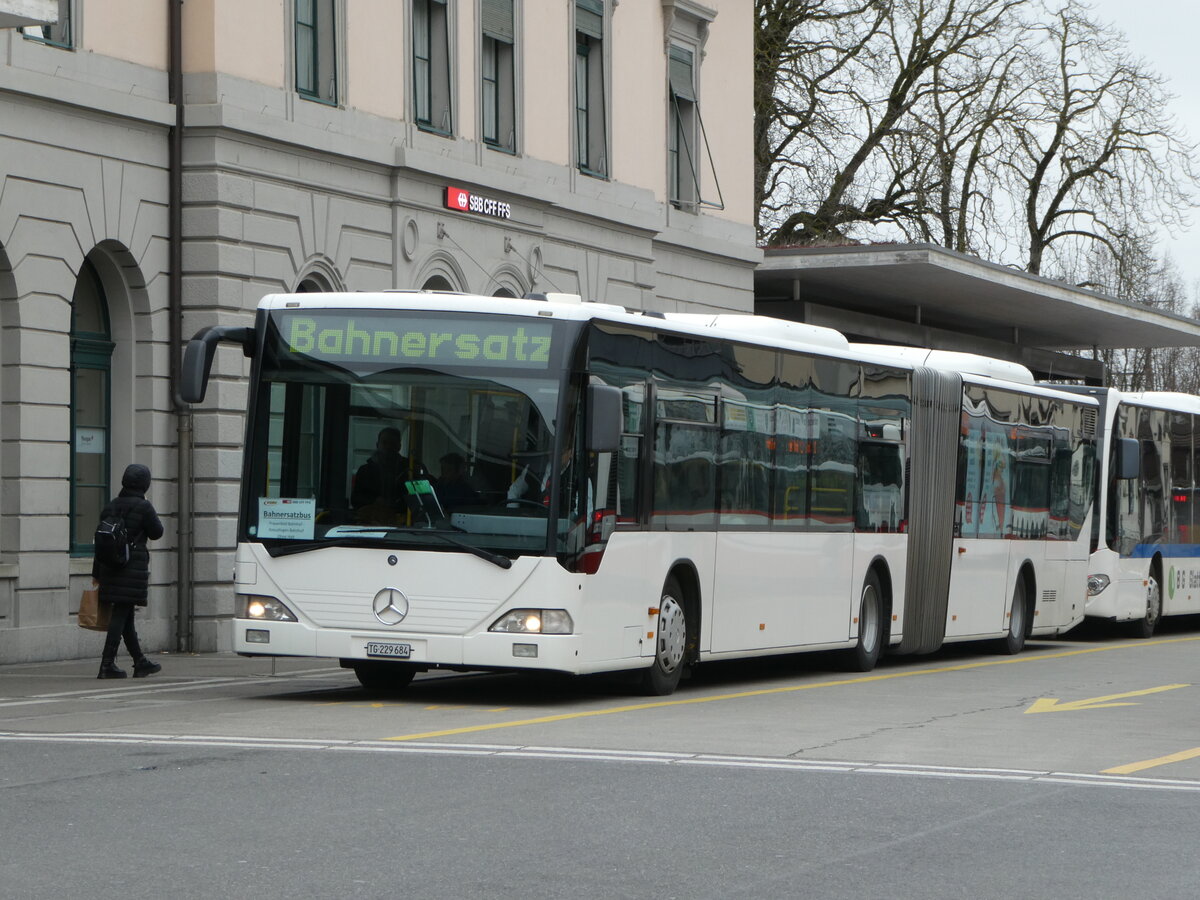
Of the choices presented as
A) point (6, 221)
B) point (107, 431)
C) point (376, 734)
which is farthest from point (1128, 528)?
point (376, 734)

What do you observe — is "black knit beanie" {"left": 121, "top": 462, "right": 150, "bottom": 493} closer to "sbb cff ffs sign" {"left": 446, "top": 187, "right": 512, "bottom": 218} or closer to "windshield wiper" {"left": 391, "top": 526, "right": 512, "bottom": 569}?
"windshield wiper" {"left": 391, "top": 526, "right": 512, "bottom": 569}

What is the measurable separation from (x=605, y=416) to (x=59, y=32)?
331 inches

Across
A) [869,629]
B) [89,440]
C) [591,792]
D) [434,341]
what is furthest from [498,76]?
[591,792]

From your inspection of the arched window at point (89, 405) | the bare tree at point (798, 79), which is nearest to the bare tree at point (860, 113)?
the bare tree at point (798, 79)

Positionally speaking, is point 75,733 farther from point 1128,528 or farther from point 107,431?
point 1128,528

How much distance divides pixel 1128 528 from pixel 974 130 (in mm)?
22174

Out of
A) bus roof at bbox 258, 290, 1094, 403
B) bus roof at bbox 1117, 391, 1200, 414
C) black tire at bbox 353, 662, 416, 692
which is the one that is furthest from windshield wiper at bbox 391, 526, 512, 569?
bus roof at bbox 1117, 391, 1200, 414

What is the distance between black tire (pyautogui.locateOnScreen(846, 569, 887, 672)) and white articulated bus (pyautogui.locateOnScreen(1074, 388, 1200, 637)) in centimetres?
729

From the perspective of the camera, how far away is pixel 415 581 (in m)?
14.2

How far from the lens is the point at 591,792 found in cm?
994

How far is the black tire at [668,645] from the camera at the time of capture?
15594 millimetres

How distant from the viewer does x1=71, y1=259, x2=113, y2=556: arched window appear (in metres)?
20.6

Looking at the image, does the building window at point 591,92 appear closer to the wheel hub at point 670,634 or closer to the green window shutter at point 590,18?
the green window shutter at point 590,18

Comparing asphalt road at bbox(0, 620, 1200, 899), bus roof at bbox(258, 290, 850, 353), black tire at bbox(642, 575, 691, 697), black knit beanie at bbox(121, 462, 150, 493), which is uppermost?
bus roof at bbox(258, 290, 850, 353)
